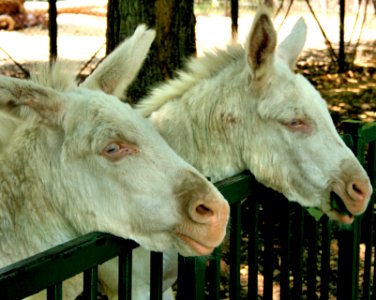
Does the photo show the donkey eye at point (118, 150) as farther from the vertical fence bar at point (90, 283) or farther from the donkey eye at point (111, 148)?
the vertical fence bar at point (90, 283)

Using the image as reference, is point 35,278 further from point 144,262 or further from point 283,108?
point 283,108

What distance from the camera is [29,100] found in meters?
2.99

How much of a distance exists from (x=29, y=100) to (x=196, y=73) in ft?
A: 5.13

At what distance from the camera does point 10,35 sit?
1655cm

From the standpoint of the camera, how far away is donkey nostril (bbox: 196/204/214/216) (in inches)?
107

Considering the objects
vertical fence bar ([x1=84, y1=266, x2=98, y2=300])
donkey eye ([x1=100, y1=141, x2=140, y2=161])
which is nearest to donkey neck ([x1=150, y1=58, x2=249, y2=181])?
donkey eye ([x1=100, y1=141, x2=140, y2=161])

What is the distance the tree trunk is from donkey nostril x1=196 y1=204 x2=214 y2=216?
3561 millimetres

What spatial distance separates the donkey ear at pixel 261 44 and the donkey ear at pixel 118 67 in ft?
2.09

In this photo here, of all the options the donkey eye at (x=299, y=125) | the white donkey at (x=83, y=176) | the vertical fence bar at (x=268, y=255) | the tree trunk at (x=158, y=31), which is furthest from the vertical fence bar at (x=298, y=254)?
the tree trunk at (x=158, y=31)

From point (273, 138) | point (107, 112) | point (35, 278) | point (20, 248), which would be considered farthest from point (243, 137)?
point (35, 278)

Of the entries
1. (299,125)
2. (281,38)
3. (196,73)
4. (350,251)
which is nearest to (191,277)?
(299,125)

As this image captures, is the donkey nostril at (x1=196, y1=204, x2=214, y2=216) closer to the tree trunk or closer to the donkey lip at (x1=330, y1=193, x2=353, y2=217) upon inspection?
the donkey lip at (x1=330, y1=193, x2=353, y2=217)

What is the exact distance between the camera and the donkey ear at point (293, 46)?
14.9ft

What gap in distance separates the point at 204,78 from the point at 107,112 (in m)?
1.36
